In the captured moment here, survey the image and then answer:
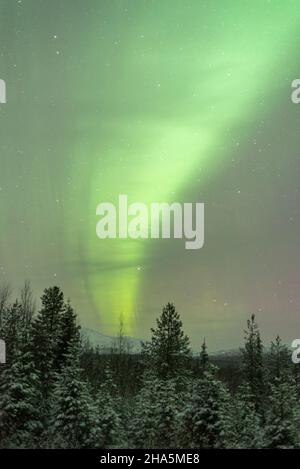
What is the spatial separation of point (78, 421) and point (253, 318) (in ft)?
88.0

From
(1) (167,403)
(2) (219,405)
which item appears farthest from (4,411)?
(2) (219,405)

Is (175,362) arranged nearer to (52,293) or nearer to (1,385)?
(52,293)

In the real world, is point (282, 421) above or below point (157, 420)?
above

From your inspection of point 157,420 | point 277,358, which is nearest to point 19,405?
point 157,420

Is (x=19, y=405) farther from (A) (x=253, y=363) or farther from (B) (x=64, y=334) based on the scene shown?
(A) (x=253, y=363)

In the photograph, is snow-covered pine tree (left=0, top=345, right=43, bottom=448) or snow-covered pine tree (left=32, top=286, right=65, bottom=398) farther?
snow-covered pine tree (left=32, top=286, right=65, bottom=398)

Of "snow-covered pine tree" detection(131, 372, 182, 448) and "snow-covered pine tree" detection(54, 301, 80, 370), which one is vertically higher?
"snow-covered pine tree" detection(54, 301, 80, 370)

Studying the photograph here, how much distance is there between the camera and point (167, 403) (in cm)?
3103

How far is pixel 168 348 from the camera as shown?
146 feet

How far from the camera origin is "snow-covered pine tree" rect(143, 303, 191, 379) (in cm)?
4388

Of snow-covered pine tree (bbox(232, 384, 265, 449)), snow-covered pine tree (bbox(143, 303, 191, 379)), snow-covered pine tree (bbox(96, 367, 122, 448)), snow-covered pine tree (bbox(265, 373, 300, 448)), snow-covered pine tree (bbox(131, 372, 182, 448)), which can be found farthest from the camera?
snow-covered pine tree (bbox(143, 303, 191, 379))

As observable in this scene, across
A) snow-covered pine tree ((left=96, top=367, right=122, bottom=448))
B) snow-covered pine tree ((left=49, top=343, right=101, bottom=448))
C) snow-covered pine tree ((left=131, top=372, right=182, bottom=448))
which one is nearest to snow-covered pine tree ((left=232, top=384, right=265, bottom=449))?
snow-covered pine tree ((left=131, top=372, right=182, bottom=448))

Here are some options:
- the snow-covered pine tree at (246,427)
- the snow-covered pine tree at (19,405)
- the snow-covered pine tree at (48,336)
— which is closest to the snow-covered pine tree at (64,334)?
the snow-covered pine tree at (48,336)

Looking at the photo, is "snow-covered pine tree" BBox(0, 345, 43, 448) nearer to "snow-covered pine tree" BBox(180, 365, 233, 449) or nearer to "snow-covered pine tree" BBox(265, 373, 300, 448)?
"snow-covered pine tree" BBox(180, 365, 233, 449)
